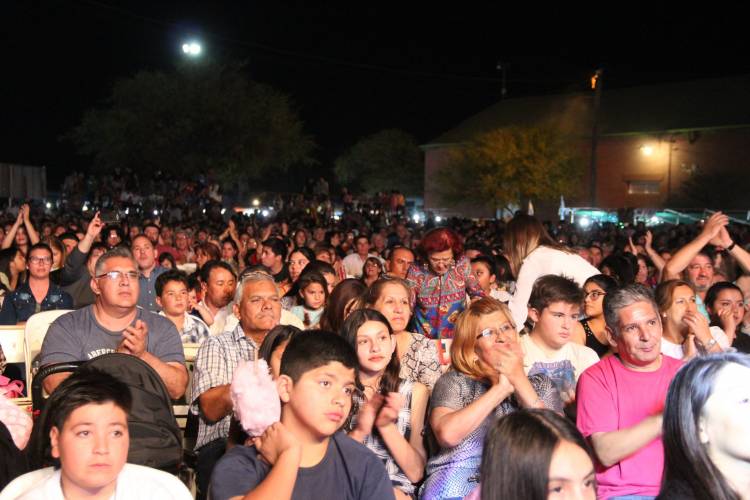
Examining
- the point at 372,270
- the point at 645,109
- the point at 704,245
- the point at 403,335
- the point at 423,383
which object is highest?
the point at 645,109

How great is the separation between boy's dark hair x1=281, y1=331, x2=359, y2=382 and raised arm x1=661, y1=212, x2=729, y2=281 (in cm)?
418

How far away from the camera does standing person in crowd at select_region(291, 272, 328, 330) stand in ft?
26.4

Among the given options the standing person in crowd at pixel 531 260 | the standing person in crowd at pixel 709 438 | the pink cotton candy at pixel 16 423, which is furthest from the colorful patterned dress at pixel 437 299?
the standing person in crowd at pixel 709 438

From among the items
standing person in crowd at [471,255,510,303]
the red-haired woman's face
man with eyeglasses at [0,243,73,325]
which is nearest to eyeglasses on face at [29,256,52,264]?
man with eyeglasses at [0,243,73,325]

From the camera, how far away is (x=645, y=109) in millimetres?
59375

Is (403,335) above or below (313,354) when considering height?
below

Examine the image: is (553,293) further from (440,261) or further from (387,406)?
(440,261)

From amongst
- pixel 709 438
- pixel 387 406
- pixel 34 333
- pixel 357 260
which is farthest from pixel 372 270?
pixel 709 438

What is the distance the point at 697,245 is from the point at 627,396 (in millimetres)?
2936

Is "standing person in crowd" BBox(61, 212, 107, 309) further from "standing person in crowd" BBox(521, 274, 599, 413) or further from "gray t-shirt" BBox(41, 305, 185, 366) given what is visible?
"standing person in crowd" BBox(521, 274, 599, 413)

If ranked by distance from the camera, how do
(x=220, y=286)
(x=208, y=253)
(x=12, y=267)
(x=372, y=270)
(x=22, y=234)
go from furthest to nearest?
(x=208, y=253) → (x=22, y=234) → (x=372, y=270) → (x=12, y=267) → (x=220, y=286)

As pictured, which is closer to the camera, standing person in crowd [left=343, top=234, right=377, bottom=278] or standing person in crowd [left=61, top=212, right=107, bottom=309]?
standing person in crowd [left=61, top=212, right=107, bottom=309]

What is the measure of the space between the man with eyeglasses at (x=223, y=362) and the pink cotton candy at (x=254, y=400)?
1.37 meters

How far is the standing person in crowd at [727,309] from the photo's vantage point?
22.9 feet
